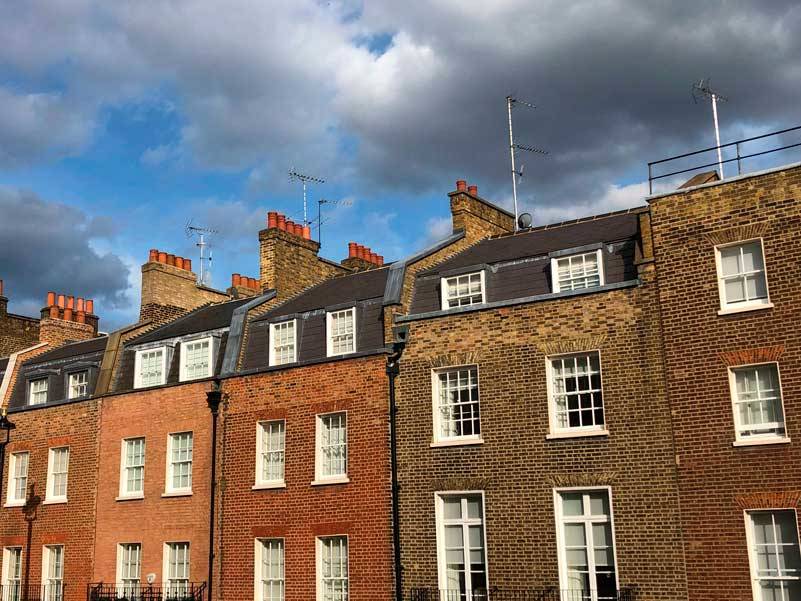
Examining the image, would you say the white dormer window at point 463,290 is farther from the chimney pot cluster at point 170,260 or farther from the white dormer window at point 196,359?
the chimney pot cluster at point 170,260

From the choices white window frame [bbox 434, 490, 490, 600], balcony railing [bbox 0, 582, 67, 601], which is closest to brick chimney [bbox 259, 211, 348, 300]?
white window frame [bbox 434, 490, 490, 600]

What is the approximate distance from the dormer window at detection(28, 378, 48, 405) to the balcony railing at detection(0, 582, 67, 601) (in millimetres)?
6616

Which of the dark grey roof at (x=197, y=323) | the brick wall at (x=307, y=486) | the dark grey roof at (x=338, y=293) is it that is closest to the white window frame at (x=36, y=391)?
the dark grey roof at (x=197, y=323)

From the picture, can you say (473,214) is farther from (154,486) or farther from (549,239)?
(154,486)

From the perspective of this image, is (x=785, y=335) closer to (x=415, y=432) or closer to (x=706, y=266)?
(x=706, y=266)

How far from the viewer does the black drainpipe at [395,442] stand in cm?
2455

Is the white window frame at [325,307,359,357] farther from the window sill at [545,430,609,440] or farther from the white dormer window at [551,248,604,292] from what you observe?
the window sill at [545,430,609,440]

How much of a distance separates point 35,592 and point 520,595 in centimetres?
1906

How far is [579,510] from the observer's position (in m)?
22.4

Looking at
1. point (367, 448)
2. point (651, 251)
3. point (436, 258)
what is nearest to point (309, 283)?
point (436, 258)

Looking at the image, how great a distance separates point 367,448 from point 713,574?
9.59 metres

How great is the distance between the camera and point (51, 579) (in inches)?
1313

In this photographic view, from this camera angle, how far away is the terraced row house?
2084 cm

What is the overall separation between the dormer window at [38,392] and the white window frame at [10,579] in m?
5.34
